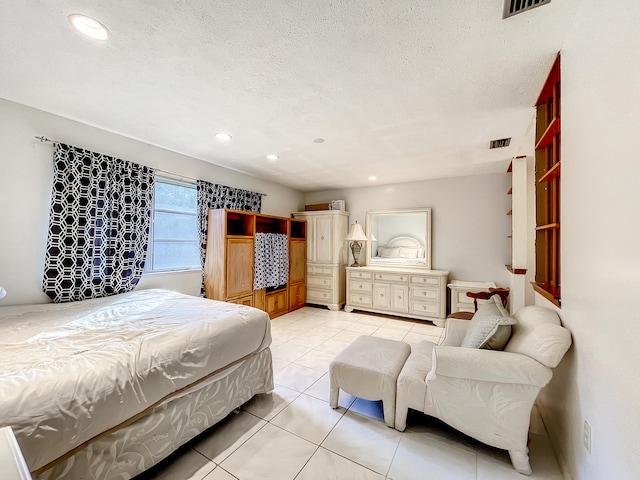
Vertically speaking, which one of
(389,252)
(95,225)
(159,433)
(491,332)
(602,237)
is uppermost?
(95,225)

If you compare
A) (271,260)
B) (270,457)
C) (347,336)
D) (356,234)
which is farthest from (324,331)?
(270,457)

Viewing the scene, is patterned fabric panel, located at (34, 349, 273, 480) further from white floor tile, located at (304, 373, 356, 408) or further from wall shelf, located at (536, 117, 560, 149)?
wall shelf, located at (536, 117, 560, 149)

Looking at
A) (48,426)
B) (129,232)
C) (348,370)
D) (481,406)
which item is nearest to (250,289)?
(129,232)

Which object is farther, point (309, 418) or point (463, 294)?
point (463, 294)

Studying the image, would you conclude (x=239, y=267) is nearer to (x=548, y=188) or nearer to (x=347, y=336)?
(x=347, y=336)

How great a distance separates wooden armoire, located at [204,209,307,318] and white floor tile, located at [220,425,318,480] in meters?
2.01

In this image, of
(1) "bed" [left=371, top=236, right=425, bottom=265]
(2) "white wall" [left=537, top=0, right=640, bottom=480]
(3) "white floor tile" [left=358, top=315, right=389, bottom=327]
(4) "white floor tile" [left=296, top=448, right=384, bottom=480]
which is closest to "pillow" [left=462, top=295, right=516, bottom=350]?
(2) "white wall" [left=537, top=0, right=640, bottom=480]

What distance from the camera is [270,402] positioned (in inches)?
81.8

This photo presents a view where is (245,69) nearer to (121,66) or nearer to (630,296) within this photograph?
(121,66)

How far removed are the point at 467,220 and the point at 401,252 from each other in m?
1.18

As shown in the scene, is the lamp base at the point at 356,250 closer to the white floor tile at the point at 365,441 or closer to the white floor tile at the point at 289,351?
the white floor tile at the point at 289,351

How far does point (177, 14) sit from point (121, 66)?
26.9 inches

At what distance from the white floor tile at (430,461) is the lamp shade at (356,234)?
3.33 meters

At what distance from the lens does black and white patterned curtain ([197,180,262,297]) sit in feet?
11.4
